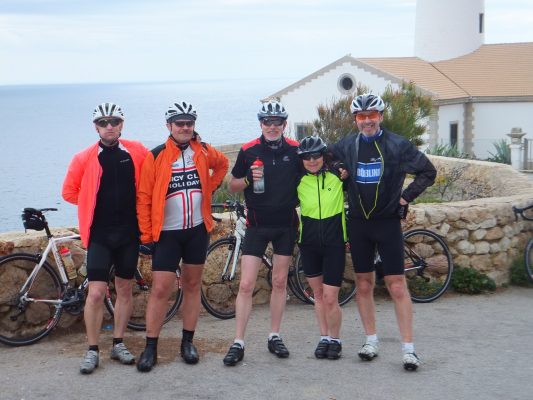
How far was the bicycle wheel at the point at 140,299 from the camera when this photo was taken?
7.55m

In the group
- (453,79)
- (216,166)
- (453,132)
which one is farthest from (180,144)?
(453,79)

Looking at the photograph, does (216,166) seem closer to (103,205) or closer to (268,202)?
(268,202)

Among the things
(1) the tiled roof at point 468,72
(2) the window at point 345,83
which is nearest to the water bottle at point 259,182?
(1) the tiled roof at point 468,72

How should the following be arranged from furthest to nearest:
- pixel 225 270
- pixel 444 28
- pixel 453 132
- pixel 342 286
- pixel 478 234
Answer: pixel 444 28 < pixel 453 132 < pixel 478 234 < pixel 342 286 < pixel 225 270

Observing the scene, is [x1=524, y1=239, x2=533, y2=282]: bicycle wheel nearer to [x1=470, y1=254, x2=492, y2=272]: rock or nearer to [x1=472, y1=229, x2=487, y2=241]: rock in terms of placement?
[x1=470, y1=254, x2=492, y2=272]: rock

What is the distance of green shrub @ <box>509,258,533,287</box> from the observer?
9.21 m

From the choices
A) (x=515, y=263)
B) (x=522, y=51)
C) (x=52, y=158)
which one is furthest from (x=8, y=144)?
(x=515, y=263)

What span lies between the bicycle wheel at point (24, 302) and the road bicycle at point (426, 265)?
2950mm

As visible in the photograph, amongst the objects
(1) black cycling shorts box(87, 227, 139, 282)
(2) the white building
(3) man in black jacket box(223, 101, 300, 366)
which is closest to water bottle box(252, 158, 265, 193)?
(3) man in black jacket box(223, 101, 300, 366)

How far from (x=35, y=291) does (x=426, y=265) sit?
3.75 meters

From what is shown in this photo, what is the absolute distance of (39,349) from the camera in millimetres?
7000

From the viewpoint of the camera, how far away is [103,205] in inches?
250

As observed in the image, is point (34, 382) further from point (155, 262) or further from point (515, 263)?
point (515, 263)

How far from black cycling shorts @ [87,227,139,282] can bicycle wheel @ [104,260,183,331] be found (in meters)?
1.04
